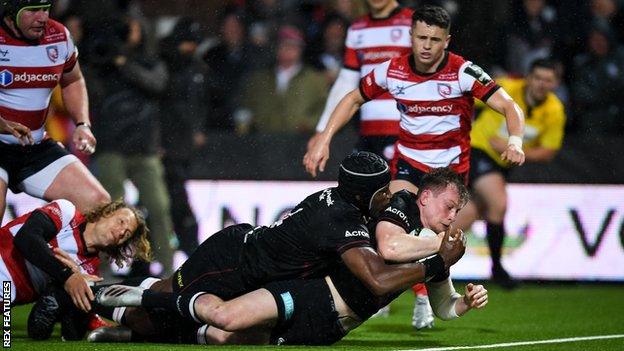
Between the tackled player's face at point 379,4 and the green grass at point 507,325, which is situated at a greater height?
the tackled player's face at point 379,4

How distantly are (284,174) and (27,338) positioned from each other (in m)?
4.85

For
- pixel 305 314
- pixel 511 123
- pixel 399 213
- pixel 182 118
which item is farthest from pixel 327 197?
pixel 182 118

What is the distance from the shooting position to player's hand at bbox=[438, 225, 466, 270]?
805cm

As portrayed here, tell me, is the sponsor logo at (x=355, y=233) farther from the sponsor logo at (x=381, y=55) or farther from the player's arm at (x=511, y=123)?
the sponsor logo at (x=381, y=55)

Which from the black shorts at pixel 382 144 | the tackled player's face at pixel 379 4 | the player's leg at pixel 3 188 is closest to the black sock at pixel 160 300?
the player's leg at pixel 3 188

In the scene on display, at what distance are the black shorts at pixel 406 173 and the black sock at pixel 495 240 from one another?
2.56 metres

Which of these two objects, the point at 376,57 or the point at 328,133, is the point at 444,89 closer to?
the point at 328,133

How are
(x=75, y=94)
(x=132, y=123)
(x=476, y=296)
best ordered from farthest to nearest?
1. (x=132, y=123)
2. (x=75, y=94)
3. (x=476, y=296)

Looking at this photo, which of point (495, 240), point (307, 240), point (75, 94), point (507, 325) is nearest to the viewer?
point (307, 240)

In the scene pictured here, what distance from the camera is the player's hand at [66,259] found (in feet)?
27.8

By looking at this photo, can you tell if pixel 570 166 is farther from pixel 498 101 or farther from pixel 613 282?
pixel 498 101

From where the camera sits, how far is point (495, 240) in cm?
1244

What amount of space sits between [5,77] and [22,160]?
0.60m

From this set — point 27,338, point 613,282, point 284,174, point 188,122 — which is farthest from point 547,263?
point 27,338
